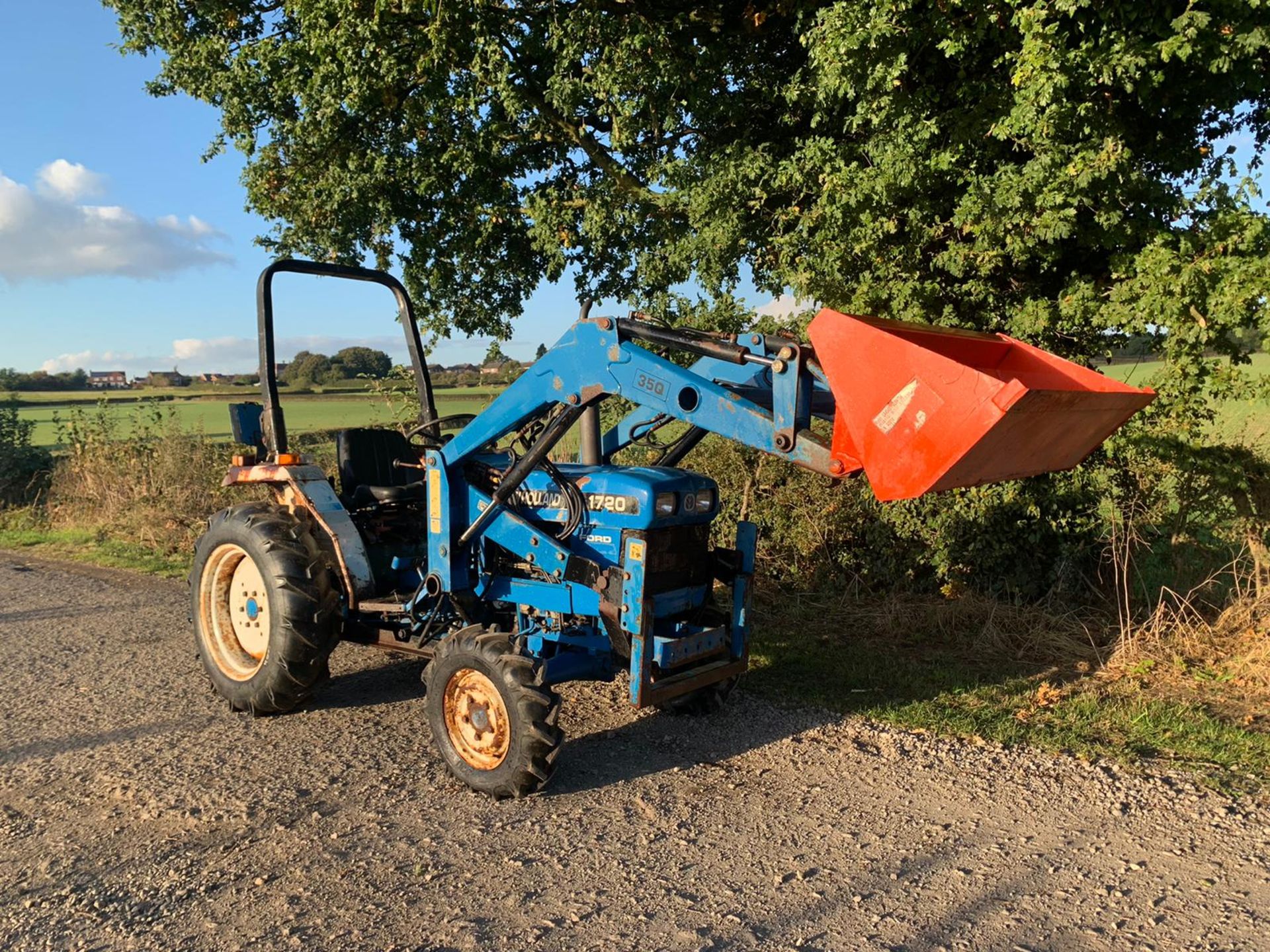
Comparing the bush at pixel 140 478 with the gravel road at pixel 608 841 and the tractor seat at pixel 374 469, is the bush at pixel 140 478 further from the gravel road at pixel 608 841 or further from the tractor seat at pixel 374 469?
the gravel road at pixel 608 841

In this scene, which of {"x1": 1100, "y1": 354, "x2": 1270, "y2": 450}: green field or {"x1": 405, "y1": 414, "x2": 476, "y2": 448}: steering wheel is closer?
{"x1": 405, "y1": 414, "x2": 476, "y2": 448}: steering wheel

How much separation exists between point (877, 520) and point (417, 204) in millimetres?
6139

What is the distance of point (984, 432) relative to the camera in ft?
10.4

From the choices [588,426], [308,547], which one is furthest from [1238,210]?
[308,547]

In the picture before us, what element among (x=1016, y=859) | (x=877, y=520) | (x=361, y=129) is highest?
(x=361, y=129)

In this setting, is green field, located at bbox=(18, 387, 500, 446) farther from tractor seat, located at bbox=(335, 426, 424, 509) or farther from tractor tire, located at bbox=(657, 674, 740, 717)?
tractor tire, located at bbox=(657, 674, 740, 717)

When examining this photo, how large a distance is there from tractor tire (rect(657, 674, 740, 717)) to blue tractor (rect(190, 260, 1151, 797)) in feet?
0.05

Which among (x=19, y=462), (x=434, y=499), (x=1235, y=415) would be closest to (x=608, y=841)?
(x=434, y=499)

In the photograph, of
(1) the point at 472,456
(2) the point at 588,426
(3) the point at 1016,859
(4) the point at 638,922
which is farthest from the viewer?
(2) the point at 588,426

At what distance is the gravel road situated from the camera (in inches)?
123

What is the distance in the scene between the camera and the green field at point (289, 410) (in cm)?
1055

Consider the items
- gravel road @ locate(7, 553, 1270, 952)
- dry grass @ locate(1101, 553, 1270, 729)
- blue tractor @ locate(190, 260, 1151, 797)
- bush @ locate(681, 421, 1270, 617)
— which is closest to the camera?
gravel road @ locate(7, 553, 1270, 952)

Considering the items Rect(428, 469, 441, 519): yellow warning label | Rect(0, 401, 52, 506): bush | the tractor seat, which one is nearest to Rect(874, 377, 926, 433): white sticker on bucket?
Rect(428, 469, 441, 519): yellow warning label

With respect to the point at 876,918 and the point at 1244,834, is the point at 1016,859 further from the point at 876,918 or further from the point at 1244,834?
the point at 1244,834
